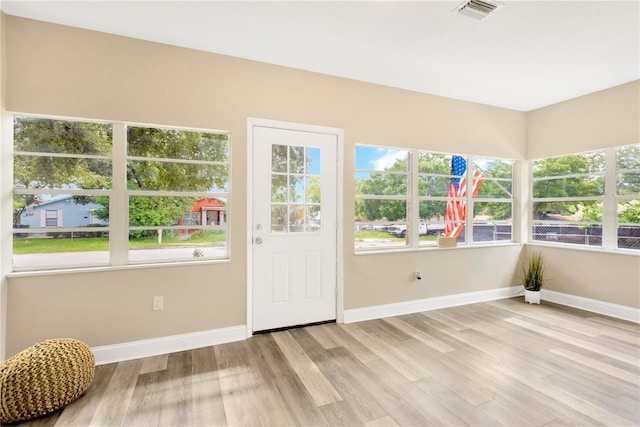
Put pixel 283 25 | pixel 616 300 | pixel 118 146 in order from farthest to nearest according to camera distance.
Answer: pixel 616 300
pixel 118 146
pixel 283 25

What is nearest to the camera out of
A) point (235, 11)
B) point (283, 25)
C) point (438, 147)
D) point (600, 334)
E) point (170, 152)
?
point (235, 11)

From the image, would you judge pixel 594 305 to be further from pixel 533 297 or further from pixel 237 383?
pixel 237 383

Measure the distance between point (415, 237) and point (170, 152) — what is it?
2945 millimetres

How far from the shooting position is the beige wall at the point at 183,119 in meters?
2.41

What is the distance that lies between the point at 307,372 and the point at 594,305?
12.6 feet

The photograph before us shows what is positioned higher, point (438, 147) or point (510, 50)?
point (510, 50)

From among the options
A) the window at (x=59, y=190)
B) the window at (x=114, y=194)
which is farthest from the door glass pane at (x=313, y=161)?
the window at (x=59, y=190)

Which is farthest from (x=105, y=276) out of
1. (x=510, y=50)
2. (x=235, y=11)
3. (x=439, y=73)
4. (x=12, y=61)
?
(x=510, y=50)

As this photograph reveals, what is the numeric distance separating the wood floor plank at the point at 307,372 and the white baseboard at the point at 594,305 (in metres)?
3.74

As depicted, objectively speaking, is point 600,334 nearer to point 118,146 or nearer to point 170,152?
point 170,152

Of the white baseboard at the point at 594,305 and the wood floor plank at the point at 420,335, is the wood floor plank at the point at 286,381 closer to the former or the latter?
the wood floor plank at the point at 420,335

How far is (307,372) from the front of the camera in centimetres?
242

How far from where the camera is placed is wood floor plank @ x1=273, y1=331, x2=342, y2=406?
2.11m

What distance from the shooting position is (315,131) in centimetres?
333
